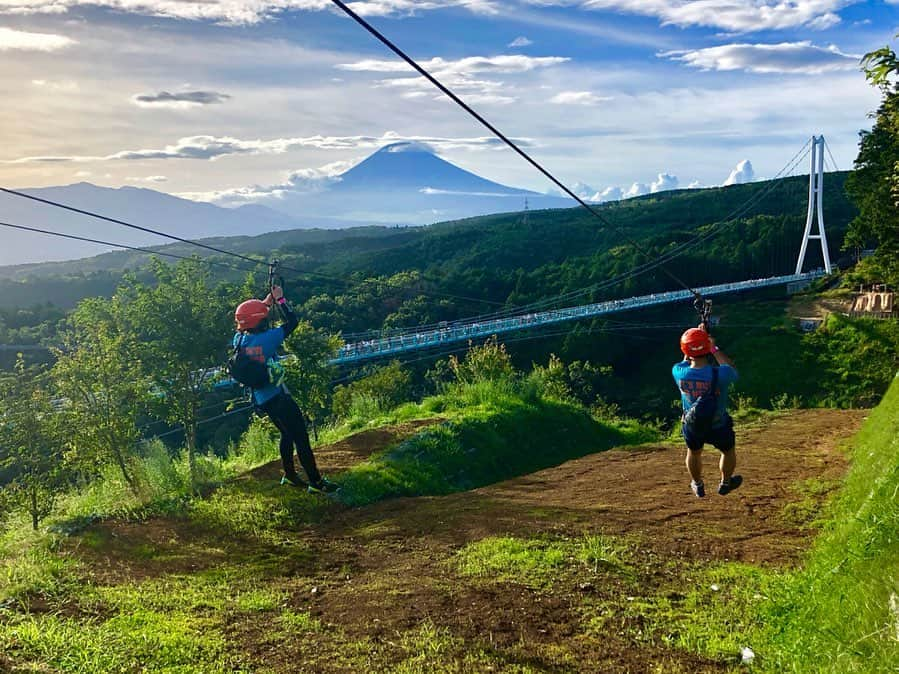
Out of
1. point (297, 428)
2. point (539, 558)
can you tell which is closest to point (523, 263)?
point (297, 428)

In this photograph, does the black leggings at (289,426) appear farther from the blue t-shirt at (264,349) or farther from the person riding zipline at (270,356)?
the blue t-shirt at (264,349)

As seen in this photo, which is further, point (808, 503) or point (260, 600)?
point (808, 503)

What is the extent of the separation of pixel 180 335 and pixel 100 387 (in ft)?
4.54

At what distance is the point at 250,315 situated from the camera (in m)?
6.88

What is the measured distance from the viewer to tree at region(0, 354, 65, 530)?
8.05 meters

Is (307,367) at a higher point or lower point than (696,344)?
lower

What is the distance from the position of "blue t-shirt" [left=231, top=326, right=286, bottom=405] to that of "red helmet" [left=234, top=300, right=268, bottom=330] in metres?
0.12

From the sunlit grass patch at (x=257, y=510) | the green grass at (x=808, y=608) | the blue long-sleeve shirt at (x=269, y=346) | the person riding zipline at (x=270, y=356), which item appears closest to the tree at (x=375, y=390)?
the sunlit grass patch at (x=257, y=510)

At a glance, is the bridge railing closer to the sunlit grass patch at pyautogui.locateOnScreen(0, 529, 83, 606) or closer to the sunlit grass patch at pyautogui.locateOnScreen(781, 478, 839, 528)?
the sunlit grass patch at pyautogui.locateOnScreen(781, 478, 839, 528)

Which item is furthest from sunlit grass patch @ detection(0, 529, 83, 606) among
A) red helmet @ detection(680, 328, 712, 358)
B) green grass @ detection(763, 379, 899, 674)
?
red helmet @ detection(680, 328, 712, 358)

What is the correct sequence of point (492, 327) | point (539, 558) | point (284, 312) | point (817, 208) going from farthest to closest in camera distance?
point (817, 208) → point (492, 327) → point (284, 312) → point (539, 558)

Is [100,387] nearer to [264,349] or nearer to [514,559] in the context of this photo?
[264,349]

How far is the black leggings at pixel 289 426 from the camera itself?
726 cm

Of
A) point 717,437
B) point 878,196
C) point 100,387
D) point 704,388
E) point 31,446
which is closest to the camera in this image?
point 704,388
